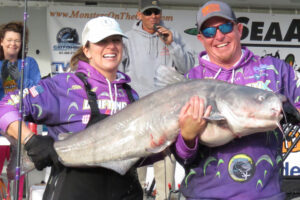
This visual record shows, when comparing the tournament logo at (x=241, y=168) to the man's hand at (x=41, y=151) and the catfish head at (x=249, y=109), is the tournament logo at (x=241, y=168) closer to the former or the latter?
the catfish head at (x=249, y=109)

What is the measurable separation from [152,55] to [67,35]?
91.1 inches

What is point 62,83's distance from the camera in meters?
2.88

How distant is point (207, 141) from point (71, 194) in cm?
84

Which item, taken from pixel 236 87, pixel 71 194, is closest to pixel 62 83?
pixel 71 194

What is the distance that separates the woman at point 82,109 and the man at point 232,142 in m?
0.47

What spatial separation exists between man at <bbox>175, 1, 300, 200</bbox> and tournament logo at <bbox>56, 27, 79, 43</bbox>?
522 centimetres

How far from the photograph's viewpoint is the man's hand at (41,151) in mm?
2648

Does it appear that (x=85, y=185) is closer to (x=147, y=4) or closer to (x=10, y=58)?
(x=147, y=4)

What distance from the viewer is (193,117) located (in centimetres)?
238

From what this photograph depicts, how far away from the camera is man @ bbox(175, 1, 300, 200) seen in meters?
2.47

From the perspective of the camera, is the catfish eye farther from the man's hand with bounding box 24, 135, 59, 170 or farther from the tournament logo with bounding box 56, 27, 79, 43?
the tournament logo with bounding box 56, 27, 79, 43

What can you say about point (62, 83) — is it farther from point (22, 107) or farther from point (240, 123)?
point (240, 123)

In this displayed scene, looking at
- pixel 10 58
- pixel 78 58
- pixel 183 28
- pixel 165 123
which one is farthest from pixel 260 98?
pixel 183 28

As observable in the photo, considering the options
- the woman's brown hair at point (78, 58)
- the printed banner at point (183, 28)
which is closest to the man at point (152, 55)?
the printed banner at point (183, 28)
